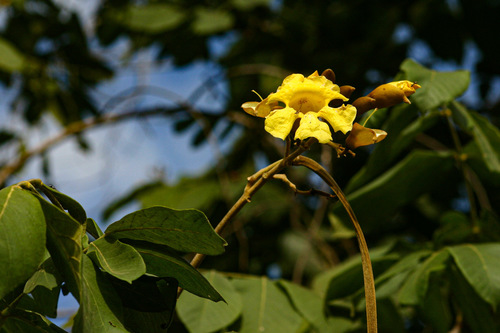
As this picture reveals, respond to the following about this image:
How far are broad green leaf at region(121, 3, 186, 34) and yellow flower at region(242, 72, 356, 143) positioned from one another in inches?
63.0

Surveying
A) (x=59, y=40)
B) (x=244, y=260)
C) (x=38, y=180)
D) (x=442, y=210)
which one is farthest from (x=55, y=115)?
(x=38, y=180)

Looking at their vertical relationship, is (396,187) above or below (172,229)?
below

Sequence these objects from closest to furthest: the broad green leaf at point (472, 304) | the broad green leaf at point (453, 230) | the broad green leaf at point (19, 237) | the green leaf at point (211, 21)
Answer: the broad green leaf at point (19, 237) < the broad green leaf at point (472, 304) < the broad green leaf at point (453, 230) < the green leaf at point (211, 21)

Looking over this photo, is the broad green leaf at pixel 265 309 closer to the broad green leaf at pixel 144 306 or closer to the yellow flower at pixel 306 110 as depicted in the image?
the broad green leaf at pixel 144 306

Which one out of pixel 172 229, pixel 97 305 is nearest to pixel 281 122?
pixel 172 229

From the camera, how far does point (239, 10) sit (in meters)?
2.28

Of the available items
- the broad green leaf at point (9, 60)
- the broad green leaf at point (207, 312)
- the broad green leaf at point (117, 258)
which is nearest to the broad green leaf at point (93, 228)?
the broad green leaf at point (117, 258)

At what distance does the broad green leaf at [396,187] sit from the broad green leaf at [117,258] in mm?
655

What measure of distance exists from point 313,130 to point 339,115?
5 centimetres

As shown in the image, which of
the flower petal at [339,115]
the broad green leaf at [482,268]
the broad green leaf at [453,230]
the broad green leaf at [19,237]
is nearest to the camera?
the broad green leaf at [19,237]

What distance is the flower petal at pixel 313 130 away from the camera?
1.85 feet

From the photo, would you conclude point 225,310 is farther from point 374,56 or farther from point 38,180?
point 374,56

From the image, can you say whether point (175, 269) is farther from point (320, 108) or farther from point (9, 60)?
point (9, 60)

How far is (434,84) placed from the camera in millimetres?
989
